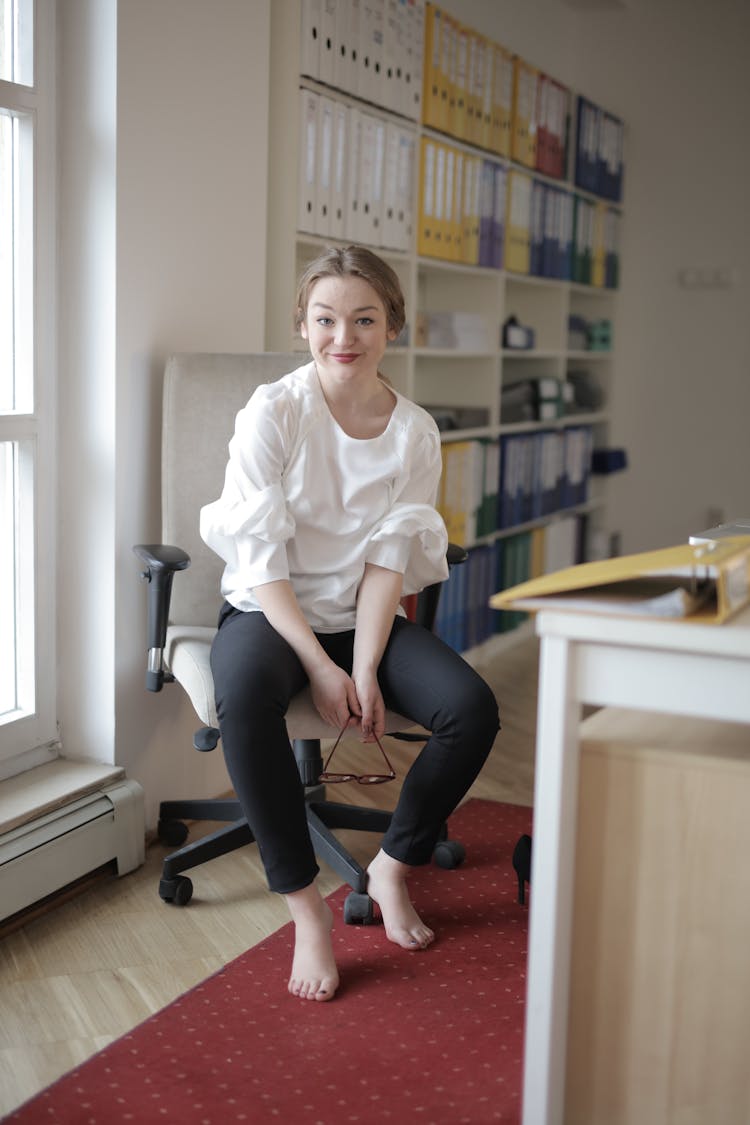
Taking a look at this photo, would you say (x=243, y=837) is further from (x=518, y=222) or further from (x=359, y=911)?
(x=518, y=222)

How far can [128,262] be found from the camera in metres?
2.28

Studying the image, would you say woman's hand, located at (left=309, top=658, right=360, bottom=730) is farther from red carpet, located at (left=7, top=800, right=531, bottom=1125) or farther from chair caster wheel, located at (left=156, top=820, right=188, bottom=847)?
chair caster wheel, located at (left=156, top=820, right=188, bottom=847)

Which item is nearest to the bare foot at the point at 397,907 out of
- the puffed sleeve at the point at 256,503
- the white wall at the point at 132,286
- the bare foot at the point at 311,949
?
the bare foot at the point at 311,949

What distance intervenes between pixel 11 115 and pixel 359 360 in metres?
0.77

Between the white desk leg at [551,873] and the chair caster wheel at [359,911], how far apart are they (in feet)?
2.77

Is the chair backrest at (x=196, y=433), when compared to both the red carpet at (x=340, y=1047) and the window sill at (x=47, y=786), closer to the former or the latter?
the window sill at (x=47, y=786)

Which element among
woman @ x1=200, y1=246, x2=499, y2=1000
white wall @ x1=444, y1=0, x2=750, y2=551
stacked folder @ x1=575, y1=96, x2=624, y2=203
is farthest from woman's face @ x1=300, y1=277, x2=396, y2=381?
white wall @ x1=444, y1=0, x2=750, y2=551

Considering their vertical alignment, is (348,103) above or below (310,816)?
above

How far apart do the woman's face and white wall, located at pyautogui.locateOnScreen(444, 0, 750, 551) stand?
3131 millimetres

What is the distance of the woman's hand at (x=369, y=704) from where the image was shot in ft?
6.48

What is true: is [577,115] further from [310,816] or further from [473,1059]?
[473,1059]

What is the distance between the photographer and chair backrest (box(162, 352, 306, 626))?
7.61 feet

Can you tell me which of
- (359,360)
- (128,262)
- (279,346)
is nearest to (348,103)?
(279,346)

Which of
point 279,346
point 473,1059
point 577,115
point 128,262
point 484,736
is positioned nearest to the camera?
point 473,1059
